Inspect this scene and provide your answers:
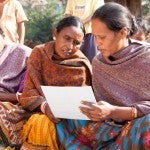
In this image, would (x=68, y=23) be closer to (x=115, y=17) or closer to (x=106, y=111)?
(x=115, y=17)

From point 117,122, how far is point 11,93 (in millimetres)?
1283

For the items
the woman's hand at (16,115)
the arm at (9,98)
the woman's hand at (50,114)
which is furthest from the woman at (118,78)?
the arm at (9,98)

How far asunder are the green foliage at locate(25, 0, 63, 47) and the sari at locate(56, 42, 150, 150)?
32.6 feet

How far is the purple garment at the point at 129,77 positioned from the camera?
9.45 feet

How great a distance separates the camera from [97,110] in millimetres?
2717

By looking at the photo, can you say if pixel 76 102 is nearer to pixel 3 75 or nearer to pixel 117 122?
pixel 117 122

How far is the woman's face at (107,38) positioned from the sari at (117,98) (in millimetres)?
51

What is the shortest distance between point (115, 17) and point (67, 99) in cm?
63

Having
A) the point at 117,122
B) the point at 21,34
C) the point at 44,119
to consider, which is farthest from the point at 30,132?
the point at 21,34

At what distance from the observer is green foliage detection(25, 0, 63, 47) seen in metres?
13.7

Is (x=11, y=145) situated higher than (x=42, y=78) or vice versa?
(x=42, y=78)

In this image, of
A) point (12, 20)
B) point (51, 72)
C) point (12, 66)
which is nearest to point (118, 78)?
point (51, 72)

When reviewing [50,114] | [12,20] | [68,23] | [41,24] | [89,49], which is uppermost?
[68,23]

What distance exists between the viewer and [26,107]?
3492 mm
